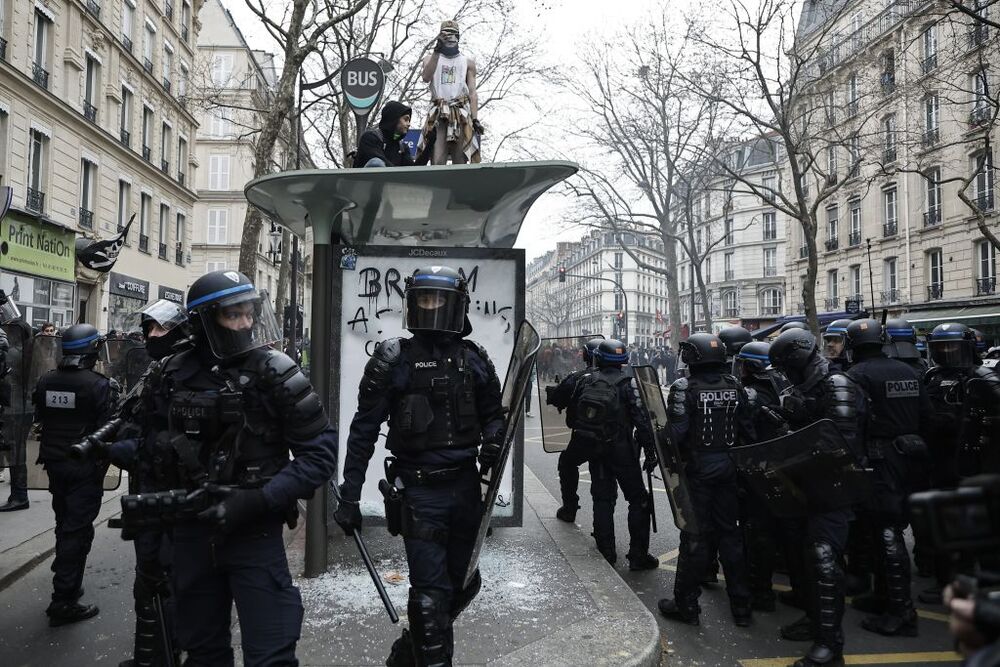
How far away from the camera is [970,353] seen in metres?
5.31

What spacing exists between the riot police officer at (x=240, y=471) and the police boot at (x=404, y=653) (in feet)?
2.45

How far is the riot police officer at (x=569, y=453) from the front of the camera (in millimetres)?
6277

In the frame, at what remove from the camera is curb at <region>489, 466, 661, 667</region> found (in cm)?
348

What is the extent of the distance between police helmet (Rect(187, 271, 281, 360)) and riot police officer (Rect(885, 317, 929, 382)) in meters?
4.61

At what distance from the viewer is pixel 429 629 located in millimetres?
2924

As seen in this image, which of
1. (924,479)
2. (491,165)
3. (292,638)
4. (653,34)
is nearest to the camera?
(292,638)

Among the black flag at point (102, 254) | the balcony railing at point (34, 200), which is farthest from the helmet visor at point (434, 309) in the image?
the balcony railing at point (34, 200)

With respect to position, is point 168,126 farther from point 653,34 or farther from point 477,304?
point 477,304

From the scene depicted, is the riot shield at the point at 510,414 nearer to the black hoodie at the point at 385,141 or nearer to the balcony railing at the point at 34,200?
the black hoodie at the point at 385,141

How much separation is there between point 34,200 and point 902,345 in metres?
19.2

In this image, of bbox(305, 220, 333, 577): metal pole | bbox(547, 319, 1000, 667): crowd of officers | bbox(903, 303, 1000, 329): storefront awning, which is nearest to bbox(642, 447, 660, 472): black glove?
bbox(547, 319, 1000, 667): crowd of officers

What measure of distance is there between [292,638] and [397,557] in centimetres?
272

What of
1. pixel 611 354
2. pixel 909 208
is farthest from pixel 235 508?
pixel 909 208

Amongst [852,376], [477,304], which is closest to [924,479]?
[852,376]
